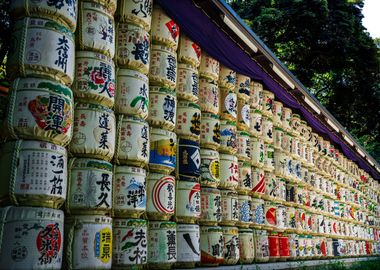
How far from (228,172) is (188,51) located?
1.58 metres

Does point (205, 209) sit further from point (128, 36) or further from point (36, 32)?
point (36, 32)

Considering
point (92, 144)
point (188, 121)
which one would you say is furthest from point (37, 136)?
point (188, 121)

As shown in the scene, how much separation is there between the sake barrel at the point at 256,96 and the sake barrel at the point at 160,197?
8.59 ft

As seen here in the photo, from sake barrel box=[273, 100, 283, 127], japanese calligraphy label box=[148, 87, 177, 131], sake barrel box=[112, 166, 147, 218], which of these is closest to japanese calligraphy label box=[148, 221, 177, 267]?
sake barrel box=[112, 166, 147, 218]

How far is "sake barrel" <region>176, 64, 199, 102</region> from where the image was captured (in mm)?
4531

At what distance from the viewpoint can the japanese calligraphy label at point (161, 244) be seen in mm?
3715

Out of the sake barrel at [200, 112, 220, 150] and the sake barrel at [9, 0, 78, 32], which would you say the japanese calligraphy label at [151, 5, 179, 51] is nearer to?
the sake barrel at [200, 112, 220, 150]

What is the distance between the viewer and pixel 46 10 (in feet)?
10.1

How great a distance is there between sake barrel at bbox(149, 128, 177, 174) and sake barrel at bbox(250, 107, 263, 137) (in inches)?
84.5

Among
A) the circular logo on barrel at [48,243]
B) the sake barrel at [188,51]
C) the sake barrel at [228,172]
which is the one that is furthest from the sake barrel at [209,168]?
the circular logo on barrel at [48,243]

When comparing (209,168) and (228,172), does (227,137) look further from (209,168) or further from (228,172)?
(209,168)

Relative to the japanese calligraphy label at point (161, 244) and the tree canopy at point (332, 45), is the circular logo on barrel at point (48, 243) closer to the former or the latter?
the japanese calligraphy label at point (161, 244)

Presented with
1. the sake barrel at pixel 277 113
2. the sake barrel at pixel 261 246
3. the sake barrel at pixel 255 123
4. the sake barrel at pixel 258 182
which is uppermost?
the sake barrel at pixel 277 113

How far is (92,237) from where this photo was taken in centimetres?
308
